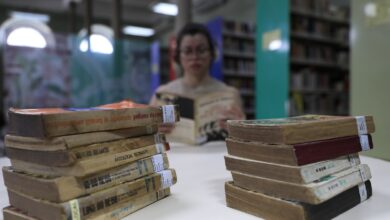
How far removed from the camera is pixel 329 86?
500 cm

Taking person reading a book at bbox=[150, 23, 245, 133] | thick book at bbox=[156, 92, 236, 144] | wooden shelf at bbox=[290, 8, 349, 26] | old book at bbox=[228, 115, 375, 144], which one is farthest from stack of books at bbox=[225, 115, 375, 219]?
wooden shelf at bbox=[290, 8, 349, 26]

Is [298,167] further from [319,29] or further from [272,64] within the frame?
[319,29]

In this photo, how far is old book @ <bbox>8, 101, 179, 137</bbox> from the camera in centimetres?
57

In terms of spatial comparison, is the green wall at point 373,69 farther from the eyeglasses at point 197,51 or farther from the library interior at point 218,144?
the eyeglasses at point 197,51

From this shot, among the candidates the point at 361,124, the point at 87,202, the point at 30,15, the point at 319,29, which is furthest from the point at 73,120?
the point at 30,15

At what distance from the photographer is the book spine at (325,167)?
2.02ft

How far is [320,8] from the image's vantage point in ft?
15.6

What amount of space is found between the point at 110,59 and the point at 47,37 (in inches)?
66.0

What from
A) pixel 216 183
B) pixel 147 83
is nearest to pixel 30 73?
pixel 147 83

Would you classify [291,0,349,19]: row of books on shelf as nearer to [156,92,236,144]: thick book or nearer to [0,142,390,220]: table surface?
[156,92,236,144]: thick book

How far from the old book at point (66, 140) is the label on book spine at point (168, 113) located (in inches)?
3.8

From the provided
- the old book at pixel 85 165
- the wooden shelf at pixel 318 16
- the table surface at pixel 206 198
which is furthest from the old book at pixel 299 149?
the wooden shelf at pixel 318 16

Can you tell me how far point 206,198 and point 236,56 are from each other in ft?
15.9

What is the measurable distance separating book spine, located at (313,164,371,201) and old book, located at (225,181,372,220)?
0.02 m
